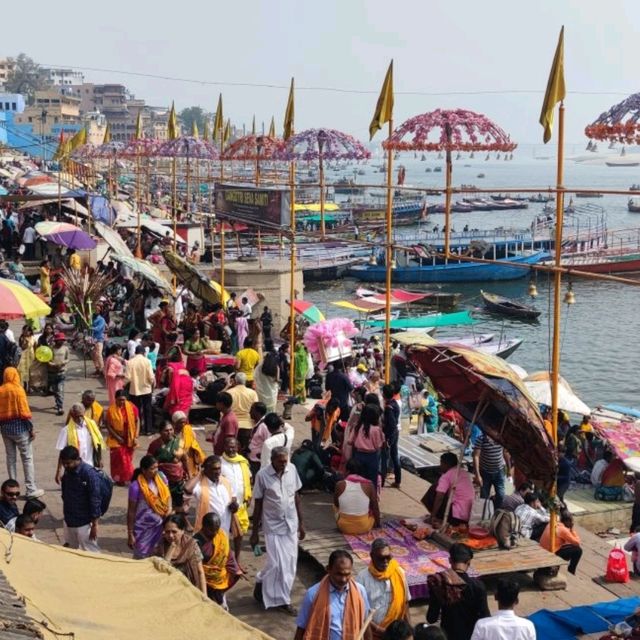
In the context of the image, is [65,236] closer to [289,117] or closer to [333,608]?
[289,117]

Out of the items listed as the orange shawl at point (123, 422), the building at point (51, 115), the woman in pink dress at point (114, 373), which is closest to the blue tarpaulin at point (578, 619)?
the orange shawl at point (123, 422)

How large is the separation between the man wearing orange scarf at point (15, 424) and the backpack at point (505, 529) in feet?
14.6

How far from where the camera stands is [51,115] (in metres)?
106

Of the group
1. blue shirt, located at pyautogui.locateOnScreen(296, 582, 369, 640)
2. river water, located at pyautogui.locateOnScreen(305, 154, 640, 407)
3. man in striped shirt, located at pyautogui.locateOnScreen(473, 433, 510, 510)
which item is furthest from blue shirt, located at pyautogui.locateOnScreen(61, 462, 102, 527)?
river water, located at pyautogui.locateOnScreen(305, 154, 640, 407)

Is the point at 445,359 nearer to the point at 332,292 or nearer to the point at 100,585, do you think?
the point at 100,585

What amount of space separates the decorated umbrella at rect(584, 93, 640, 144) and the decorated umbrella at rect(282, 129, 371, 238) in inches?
302

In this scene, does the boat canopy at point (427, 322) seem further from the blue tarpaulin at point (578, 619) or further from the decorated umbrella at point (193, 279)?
the blue tarpaulin at point (578, 619)

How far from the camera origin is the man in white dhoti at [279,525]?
280 inches

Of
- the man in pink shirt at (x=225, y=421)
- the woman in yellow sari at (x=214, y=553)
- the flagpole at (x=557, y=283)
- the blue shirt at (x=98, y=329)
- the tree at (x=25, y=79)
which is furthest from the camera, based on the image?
the tree at (x=25, y=79)

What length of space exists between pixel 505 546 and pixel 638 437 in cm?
636

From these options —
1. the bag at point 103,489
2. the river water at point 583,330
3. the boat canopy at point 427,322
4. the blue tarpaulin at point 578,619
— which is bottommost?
the river water at point 583,330

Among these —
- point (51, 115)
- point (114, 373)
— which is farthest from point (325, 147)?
point (51, 115)

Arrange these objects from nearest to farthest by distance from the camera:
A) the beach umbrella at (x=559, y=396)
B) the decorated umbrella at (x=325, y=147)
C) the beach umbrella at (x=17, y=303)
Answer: the beach umbrella at (x=17, y=303) < the beach umbrella at (x=559, y=396) < the decorated umbrella at (x=325, y=147)

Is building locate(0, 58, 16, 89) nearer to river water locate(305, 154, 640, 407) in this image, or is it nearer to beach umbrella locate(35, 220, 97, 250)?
A: river water locate(305, 154, 640, 407)
